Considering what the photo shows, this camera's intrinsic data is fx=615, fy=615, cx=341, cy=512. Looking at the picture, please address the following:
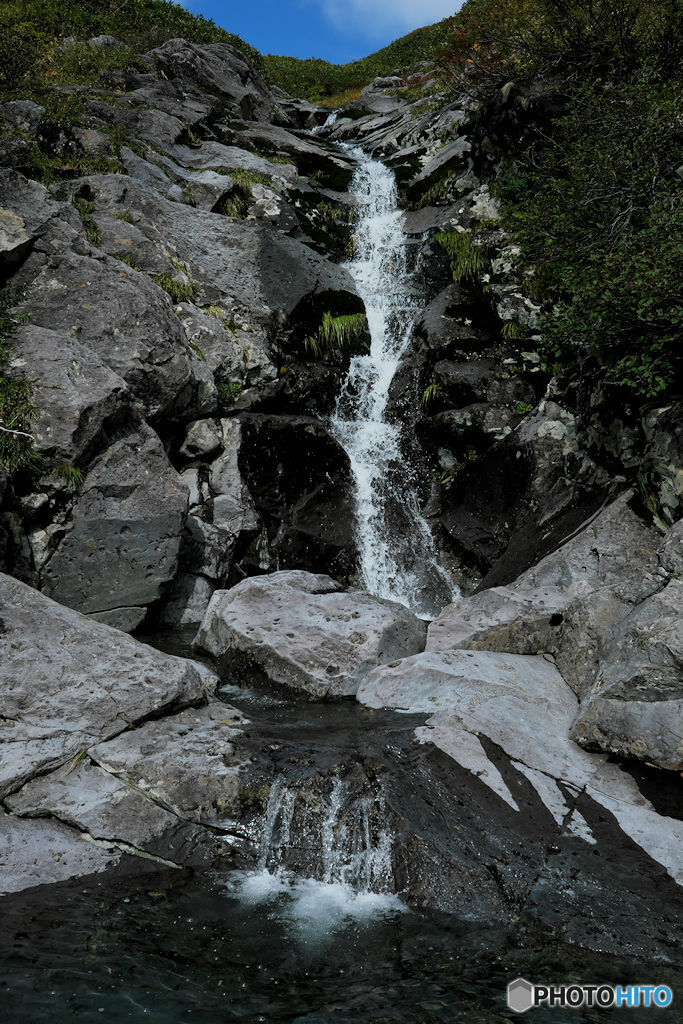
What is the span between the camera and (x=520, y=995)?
385 centimetres

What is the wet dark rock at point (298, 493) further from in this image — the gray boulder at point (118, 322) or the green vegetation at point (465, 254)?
the green vegetation at point (465, 254)

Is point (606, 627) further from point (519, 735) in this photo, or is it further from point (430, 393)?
point (430, 393)

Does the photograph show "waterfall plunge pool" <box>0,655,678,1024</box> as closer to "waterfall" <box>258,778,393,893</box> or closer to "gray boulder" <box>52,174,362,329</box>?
"waterfall" <box>258,778,393,893</box>

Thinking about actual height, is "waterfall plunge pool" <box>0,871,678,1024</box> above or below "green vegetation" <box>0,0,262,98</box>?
below

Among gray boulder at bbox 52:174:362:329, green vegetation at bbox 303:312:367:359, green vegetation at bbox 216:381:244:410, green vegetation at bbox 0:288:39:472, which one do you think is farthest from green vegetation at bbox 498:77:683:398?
green vegetation at bbox 0:288:39:472

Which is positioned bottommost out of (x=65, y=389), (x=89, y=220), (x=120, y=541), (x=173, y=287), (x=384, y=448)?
(x=120, y=541)

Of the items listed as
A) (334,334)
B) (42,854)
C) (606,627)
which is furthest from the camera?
(334,334)

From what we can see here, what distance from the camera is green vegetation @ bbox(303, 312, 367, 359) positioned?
1699 centimetres

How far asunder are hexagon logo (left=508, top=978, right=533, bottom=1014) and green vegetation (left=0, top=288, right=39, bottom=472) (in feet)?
31.0

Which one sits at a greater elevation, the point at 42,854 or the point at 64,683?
the point at 64,683

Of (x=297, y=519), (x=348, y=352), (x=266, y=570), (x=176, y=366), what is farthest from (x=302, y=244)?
(x=266, y=570)

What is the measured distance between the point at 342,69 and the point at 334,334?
4107cm

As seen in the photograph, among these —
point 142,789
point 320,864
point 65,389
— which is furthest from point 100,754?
point 65,389

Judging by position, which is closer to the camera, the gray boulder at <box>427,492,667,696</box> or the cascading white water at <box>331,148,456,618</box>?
the gray boulder at <box>427,492,667,696</box>
